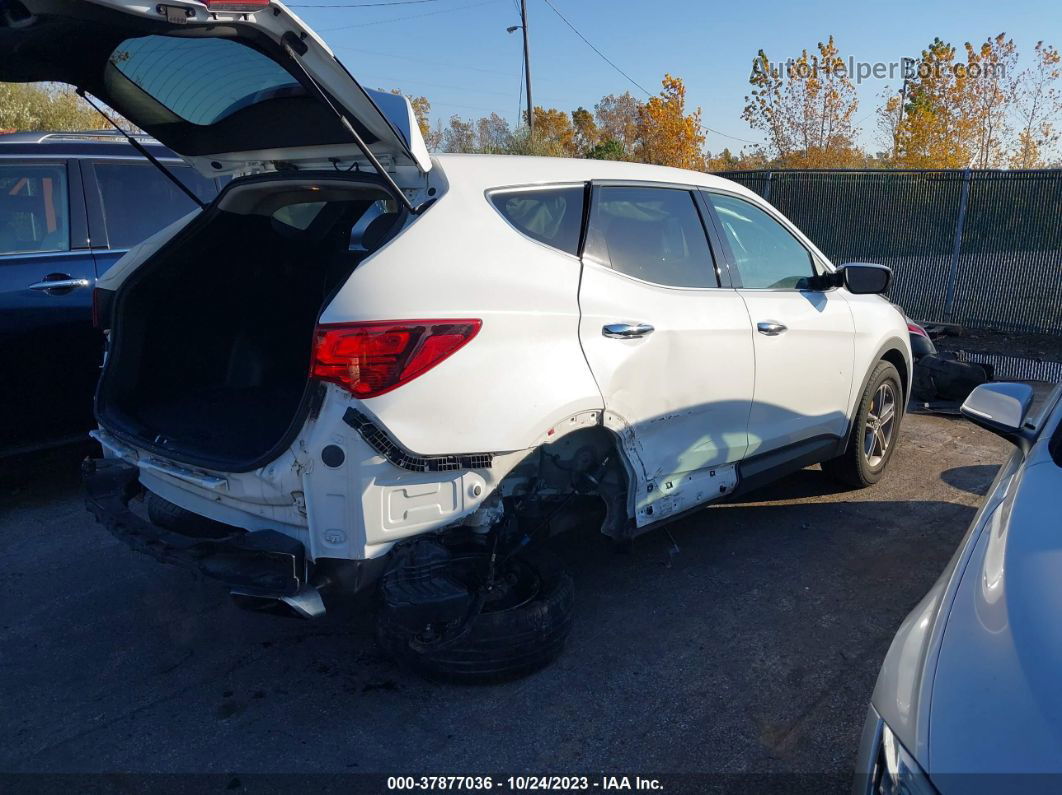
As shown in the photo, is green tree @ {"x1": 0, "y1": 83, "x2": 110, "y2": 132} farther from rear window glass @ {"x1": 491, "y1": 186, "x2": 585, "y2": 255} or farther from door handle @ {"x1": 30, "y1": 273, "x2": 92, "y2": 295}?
rear window glass @ {"x1": 491, "y1": 186, "x2": 585, "y2": 255}

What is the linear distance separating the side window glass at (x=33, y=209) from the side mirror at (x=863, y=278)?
15.2 ft

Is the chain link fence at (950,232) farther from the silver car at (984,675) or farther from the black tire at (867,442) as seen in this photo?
the silver car at (984,675)

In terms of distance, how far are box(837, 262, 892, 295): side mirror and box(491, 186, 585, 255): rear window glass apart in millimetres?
1865

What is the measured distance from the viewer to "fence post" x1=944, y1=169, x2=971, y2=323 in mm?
11211

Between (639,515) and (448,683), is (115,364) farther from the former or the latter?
(639,515)

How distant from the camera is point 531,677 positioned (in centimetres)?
327

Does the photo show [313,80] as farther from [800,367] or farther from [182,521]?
[800,367]

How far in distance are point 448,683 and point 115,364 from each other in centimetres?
208

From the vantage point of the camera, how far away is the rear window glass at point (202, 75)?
2.86m

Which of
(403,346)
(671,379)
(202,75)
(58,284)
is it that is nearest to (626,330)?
(671,379)

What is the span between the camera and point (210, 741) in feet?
9.57

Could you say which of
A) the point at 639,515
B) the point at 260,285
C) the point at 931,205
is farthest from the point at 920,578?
the point at 931,205

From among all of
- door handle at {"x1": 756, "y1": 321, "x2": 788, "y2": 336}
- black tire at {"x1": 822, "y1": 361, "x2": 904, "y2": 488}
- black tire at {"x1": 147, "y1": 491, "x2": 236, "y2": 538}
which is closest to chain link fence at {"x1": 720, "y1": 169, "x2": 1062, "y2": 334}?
black tire at {"x1": 822, "y1": 361, "x2": 904, "y2": 488}

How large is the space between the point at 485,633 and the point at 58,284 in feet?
11.8
